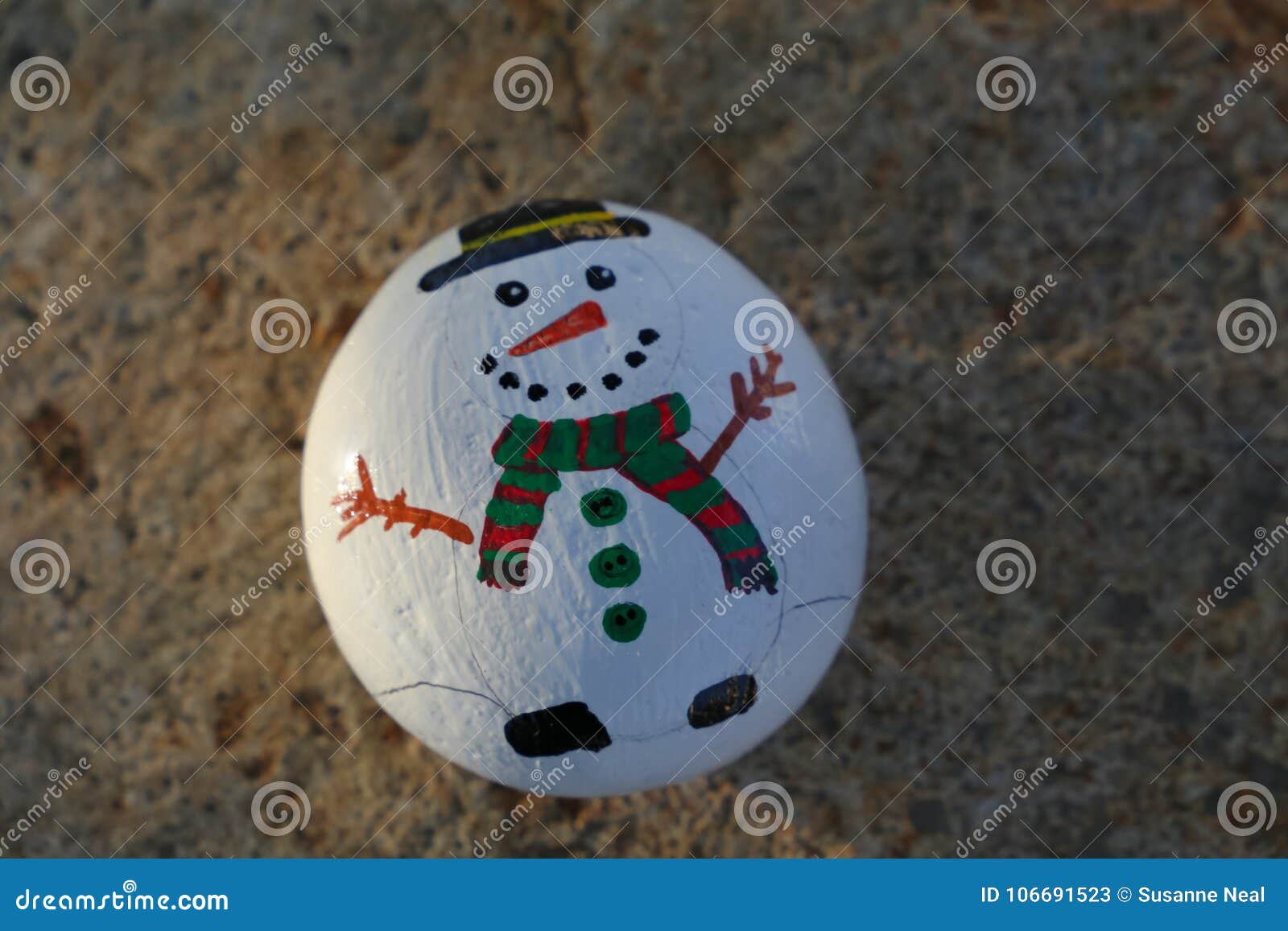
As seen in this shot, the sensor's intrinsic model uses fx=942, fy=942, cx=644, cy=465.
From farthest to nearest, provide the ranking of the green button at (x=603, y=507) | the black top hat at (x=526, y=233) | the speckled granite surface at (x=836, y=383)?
the speckled granite surface at (x=836, y=383)
the black top hat at (x=526, y=233)
the green button at (x=603, y=507)

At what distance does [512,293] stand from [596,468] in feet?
0.70

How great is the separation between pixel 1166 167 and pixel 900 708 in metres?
1.00

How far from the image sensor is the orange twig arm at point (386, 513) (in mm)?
929

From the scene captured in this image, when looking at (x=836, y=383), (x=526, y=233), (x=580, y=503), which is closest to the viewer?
(x=580, y=503)

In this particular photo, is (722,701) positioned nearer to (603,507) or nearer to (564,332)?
(603,507)

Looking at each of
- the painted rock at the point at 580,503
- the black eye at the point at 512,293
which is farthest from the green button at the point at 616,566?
the black eye at the point at 512,293

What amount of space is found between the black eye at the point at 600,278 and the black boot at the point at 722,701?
430 mm

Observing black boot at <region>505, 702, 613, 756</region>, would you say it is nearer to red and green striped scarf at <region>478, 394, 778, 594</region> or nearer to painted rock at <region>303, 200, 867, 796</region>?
painted rock at <region>303, 200, 867, 796</region>

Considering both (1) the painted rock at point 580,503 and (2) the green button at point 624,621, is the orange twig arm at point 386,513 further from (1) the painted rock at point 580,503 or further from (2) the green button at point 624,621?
(2) the green button at point 624,621

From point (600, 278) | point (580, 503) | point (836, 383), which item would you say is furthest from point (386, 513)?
point (836, 383)

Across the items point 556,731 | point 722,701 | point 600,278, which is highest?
point 600,278

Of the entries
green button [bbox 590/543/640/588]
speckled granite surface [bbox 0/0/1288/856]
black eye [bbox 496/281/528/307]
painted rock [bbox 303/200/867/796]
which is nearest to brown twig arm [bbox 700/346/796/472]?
painted rock [bbox 303/200/867/796]

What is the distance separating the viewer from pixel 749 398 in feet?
3.20

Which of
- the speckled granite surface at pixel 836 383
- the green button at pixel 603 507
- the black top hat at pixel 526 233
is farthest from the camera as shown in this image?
the speckled granite surface at pixel 836 383
